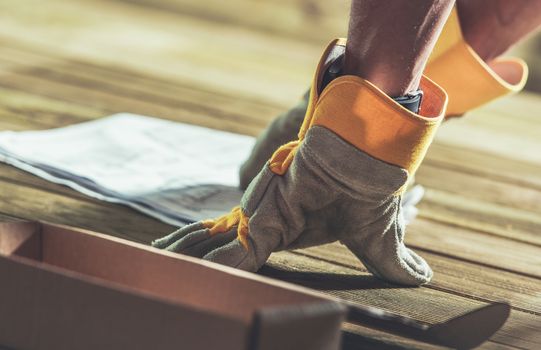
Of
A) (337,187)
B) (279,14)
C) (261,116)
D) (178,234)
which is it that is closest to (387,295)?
(337,187)

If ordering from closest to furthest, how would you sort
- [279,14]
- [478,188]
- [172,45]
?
[478,188] < [172,45] < [279,14]

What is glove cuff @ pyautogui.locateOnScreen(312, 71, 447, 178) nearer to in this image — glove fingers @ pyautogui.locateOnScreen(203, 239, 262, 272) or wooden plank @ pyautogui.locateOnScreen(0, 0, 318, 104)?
glove fingers @ pyautogui.locateOnScreen(203, 239, 262, 272)

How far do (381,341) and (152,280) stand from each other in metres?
0.27

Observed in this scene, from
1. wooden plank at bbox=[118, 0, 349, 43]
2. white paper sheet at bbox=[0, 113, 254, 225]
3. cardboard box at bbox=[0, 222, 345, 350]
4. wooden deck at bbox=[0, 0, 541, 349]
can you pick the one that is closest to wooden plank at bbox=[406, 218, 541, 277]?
wooden deck at bbox=[0, 0, 541, 349]

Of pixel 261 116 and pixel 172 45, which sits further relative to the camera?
pixel 172 45

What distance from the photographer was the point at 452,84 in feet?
4.20

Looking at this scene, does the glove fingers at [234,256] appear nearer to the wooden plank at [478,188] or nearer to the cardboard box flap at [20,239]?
the cardboard box flap at [20,239]

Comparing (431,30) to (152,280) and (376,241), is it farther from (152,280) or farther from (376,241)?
(152,280)

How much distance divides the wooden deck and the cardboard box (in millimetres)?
190

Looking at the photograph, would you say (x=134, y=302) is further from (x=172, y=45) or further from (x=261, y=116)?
(x=172, y=45)

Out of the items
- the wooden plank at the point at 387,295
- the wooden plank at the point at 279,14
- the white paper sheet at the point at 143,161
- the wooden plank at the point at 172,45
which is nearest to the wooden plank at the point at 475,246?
the wooden plank at the point at 387,295

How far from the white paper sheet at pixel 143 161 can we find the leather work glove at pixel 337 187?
218 mm

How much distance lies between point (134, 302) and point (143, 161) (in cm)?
80

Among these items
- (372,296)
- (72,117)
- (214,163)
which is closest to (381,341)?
(372,296)
